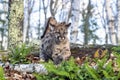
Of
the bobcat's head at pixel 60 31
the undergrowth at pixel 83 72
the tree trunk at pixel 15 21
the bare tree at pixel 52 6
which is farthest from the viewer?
the bare tree at pixel 52 6

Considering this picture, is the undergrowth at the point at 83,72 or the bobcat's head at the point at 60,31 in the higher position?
the bobcat's head at the point at 60,31

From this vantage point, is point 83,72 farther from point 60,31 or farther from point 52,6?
point 52,6

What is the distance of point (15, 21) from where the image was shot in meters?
11.0

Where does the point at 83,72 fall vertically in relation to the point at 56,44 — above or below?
below

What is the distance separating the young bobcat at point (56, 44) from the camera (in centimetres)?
807

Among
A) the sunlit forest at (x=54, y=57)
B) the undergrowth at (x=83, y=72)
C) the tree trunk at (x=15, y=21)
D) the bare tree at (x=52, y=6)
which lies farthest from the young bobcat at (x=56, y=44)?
the bare tree at (x=52, y=6)

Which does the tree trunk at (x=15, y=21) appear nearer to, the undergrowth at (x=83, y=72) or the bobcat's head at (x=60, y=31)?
the bobcat's head at (x=60, y=31)

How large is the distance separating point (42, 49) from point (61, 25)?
136 centimetres

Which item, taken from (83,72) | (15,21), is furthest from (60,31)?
(15,21)

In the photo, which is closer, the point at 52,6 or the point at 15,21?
the point at 15,21

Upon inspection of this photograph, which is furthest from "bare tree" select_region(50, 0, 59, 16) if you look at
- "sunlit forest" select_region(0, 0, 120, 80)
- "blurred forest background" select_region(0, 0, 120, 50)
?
"sunlit forest" select_region(0, 0, 120, 80)

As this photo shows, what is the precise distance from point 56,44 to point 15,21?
9.69 ft

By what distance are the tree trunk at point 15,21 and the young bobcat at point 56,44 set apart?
2120mm

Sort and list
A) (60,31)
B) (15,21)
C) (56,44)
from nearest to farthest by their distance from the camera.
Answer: (60,31)
(56,44)
(15,21)
